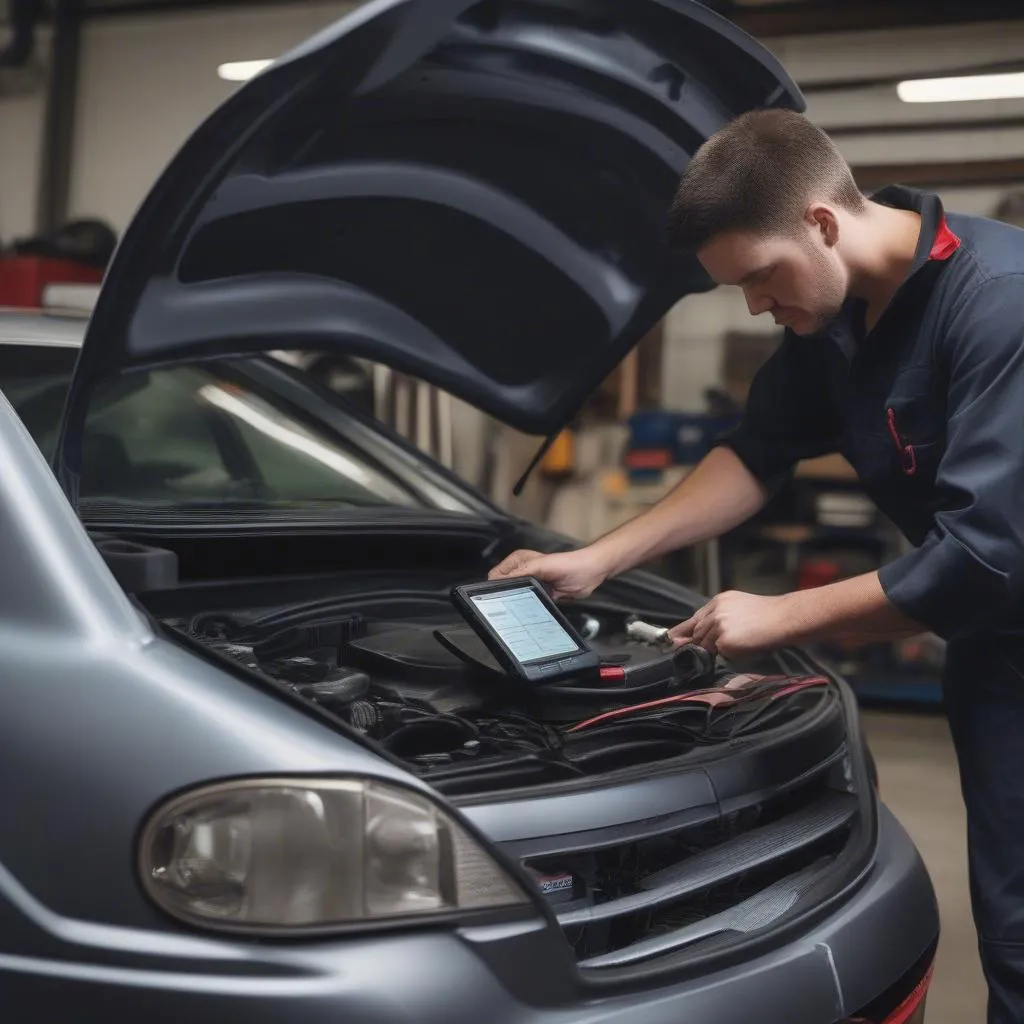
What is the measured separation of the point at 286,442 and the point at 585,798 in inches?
50.0

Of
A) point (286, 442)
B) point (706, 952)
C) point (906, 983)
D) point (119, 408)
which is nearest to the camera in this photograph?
point (706, 952)

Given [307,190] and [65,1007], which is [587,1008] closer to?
[65,1007]

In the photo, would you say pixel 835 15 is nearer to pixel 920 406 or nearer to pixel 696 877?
pixel 920 406

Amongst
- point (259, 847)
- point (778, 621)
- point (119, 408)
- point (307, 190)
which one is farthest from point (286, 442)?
point (259, 847)

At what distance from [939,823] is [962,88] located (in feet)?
11.7

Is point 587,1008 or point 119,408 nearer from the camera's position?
point 587,1008

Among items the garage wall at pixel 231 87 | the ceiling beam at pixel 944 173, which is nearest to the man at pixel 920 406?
the ceiling beam at pixel 944 173

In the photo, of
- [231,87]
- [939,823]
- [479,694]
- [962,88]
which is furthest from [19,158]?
[479,694]

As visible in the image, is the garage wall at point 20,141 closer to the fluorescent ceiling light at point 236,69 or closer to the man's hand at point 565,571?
the fluorescent ceiling light at point 236,69

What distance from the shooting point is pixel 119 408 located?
6.99 feet

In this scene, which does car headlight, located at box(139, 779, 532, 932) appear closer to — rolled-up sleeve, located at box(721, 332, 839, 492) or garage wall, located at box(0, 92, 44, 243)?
rolled-up sleeve, located at box(721, 332, 839, 492)

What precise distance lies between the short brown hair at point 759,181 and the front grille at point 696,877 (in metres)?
0.66

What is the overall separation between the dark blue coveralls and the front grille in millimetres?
181

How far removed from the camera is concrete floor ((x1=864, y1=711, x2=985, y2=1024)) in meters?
2.38
